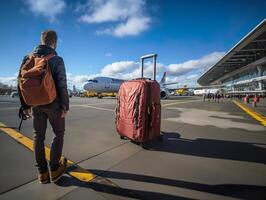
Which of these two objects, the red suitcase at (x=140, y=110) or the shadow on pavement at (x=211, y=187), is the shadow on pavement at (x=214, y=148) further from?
the shadow on pavement at (x=211, y=187)

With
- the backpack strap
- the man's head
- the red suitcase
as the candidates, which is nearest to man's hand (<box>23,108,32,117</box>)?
the backpack strap

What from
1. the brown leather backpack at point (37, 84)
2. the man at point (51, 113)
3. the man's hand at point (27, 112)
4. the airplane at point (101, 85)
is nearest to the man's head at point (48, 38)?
the man at point (51, 113)

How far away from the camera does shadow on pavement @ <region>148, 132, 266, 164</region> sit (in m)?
2.82

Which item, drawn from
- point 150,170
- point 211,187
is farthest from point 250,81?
point 150,170

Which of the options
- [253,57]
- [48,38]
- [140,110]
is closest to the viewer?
[48,38]

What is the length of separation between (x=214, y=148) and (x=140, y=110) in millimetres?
1764

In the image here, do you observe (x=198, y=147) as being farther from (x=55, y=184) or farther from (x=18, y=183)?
(x=18, y=183)

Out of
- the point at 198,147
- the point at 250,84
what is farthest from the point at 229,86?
the point at 198,147

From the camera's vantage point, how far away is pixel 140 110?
3.05 metres

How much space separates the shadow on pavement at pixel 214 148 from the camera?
9.25ft

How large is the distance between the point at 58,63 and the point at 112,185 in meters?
1.63

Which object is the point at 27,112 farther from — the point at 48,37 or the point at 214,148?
the point at 214,148

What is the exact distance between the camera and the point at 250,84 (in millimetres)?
38281

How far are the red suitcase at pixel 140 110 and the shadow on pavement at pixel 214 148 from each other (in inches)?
15.4
